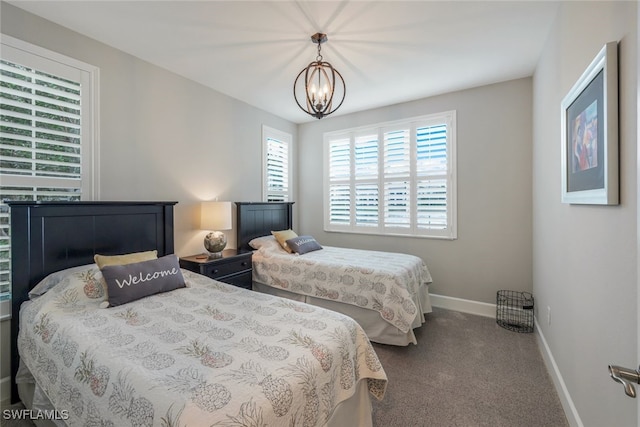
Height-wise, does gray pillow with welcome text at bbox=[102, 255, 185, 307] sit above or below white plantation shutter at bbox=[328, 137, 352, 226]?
below

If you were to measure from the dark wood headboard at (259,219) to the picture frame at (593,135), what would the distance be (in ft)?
10.5

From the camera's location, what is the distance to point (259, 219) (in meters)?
3.95

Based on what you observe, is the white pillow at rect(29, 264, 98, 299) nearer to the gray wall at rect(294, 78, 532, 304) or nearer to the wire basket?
the gray wall at rect(294, 78, 532, 304)

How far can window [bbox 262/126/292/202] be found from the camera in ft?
13.8

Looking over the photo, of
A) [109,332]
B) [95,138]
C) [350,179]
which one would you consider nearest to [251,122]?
[350,179]

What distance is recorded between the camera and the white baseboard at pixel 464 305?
339 cm

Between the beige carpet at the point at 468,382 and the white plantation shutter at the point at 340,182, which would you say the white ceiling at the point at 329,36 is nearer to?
the white plantation shutter at the point at 340,182

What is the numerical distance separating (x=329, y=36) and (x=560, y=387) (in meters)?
3.13

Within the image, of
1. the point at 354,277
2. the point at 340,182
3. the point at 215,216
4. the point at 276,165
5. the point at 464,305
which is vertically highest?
the point at 276,165

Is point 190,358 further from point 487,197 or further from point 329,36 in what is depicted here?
point 487,197

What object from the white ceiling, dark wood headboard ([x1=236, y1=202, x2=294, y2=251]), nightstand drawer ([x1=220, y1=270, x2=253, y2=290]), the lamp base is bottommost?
nightstand drawer ([x1=220, y1=270, x2=253, y2=290])

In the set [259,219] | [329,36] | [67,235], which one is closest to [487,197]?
[329,36]

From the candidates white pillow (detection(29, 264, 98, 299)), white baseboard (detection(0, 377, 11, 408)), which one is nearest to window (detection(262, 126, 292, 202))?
white pillow (detection(29, 264, 98, 299))

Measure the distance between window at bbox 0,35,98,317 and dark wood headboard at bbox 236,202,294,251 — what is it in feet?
5.29
